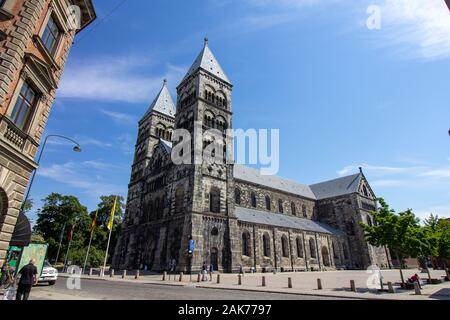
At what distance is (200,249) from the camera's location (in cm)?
2666

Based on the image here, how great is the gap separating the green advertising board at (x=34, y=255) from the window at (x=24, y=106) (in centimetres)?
862

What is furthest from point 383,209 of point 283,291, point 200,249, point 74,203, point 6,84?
point 74,203

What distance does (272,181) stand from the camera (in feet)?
155

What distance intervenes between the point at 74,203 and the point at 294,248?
4140 centimetres

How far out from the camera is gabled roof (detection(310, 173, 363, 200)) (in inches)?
1960

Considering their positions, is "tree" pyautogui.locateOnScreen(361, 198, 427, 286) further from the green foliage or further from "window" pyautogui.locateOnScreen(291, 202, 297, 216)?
the green foliage

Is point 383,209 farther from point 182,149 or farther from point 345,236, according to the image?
point 345,236

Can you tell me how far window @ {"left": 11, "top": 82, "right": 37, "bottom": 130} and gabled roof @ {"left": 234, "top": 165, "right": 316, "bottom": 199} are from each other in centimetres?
3030

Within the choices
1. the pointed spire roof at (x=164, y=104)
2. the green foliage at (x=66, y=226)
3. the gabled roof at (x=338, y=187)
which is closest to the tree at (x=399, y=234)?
the gabled roof at (x=338, y=187)

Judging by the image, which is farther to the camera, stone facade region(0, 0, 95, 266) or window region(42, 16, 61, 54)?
window region(42, 16, 61, 54)

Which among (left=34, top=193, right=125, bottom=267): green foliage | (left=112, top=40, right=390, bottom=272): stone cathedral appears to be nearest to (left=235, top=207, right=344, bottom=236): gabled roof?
(left=112, top=40, right=390, bottom=272): stone cathedral

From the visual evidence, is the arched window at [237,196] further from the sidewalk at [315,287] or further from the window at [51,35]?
the window at [51,35]

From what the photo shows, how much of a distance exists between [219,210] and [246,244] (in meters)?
5.57

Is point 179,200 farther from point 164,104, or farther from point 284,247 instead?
point 164,104
